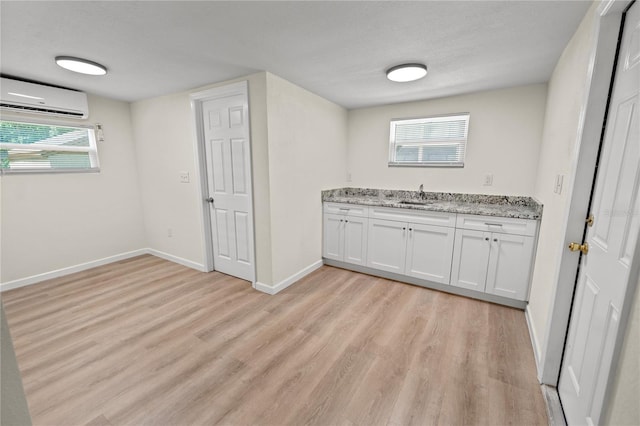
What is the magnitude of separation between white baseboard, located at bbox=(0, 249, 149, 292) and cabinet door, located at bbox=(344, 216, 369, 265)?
3131 mm

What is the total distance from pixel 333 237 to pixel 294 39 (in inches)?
89.6

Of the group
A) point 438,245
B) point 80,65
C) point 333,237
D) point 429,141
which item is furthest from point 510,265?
point 80,65

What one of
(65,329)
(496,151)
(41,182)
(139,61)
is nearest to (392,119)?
(496,151)

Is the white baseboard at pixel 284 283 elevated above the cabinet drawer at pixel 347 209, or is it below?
below

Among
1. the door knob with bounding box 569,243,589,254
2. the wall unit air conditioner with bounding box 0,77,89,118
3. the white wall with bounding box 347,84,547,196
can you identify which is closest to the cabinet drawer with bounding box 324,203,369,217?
the white wall with bounding box 347,84,547,196

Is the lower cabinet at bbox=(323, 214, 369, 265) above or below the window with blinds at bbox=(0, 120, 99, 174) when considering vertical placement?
below

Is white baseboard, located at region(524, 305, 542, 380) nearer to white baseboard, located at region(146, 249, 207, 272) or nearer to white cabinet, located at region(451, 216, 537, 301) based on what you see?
white cabinet, located at region(451, 216, 537, 301)

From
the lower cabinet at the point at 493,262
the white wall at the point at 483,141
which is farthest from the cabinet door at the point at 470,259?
the white wall at the point at 483,141

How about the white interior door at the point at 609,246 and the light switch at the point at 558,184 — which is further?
the light switch at the point at 558,184

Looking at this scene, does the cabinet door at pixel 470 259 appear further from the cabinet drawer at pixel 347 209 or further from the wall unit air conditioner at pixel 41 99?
the wall unit air conditioner at pixel 41 99

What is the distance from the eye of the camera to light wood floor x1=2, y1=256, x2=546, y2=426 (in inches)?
57.3

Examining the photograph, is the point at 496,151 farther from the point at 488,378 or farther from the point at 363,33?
the point at 488,378

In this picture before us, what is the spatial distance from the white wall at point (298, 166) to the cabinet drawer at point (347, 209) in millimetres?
126

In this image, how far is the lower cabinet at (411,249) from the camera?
2.76 metres
